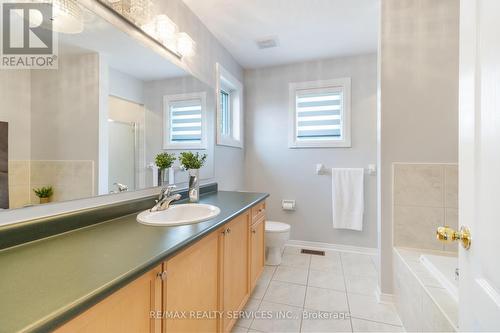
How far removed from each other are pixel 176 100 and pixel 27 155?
1.08 metres

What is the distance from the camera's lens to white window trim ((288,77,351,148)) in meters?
2.87

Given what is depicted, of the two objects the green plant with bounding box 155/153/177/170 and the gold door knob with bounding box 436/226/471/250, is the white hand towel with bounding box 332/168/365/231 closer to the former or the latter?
the green plant with bounding box 155/153/177/170

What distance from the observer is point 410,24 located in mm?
1813

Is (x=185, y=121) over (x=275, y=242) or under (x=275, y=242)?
over

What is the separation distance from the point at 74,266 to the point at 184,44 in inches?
68.3

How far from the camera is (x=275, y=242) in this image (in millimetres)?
2516

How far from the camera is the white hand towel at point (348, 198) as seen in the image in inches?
110

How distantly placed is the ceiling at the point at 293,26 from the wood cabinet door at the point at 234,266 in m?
1.76

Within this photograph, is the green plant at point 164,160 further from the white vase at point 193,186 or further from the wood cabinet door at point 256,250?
the wood cabinet door at point 256,250

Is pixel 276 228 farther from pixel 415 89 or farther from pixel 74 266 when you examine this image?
pixel 74 266

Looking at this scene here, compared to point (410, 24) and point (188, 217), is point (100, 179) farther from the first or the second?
point (410, 24)

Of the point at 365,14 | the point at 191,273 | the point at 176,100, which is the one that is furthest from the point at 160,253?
the point at 365,14

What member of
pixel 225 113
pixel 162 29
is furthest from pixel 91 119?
pixel 225 113

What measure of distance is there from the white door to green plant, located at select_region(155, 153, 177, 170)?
163 cm
